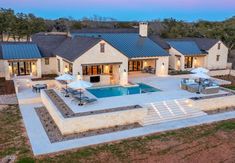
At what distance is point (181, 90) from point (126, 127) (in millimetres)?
8594

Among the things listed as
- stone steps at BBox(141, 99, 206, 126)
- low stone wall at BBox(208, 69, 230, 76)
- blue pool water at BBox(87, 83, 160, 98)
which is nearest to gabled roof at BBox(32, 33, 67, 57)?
blue pool water at BBox(87, 83, 160, 98)

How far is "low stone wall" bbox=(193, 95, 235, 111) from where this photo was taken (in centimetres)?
1991

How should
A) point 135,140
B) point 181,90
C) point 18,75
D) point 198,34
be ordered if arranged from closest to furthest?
1. point 135,140
2. point 181,90
3. point 18,75
4. point 198,34

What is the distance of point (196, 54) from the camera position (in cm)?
3434

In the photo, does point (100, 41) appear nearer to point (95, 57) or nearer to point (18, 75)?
point (95, 57)

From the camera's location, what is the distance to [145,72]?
31406 millimetres

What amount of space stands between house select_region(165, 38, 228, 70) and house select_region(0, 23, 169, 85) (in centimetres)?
424

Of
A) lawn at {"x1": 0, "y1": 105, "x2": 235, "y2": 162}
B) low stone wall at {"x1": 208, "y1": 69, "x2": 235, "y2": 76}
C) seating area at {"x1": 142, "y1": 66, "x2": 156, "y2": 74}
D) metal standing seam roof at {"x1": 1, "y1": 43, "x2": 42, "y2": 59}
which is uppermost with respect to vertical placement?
metal standing seam roof at {"x1": 1, "y1": 43, "x2": 42, "y2": 59}

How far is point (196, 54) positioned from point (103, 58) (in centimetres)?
1545

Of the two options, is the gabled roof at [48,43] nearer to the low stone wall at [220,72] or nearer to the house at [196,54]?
the house at [196,54]

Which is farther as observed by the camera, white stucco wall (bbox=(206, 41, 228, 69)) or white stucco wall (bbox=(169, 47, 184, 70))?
white stucco wall (bbox=(206, 41, 228, 69))

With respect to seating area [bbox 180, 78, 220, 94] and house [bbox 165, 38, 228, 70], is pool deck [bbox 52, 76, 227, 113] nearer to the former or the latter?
seating area [bbox 180, 78, 220, 94]

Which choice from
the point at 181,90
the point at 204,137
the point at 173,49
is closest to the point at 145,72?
the point at 173,49

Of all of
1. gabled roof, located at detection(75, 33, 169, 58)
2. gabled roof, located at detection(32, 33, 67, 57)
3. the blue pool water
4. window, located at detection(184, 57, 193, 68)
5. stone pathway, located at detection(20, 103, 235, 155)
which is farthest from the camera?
window, located at detection(184, 57, 193, 68)
